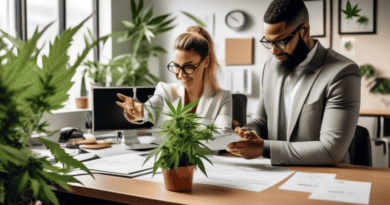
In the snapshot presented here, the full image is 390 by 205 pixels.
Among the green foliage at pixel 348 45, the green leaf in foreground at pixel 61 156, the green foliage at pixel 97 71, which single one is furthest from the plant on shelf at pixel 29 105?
the green foliage at pixel 348 45

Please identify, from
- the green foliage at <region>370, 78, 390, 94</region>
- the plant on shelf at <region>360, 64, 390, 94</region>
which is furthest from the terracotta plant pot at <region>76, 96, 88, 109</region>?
the green foliage at <region>370, 78, 390, 94</region>

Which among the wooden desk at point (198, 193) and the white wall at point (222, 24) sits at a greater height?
the white wall at point (222, 24)

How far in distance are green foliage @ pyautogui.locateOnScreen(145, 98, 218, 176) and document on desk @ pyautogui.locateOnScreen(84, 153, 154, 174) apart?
31 centimetres

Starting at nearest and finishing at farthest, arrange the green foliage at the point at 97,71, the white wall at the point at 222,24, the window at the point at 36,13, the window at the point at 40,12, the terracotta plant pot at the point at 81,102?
the window at the point at 36,13 < the window at the point at 40,12 < the terracotta plant pot at the point at 81,102 < the green foliage at the point at 97,71 < the white wall at the point at 222,24

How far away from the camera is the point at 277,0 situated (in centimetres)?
150

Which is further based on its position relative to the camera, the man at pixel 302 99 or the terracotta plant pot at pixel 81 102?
the terracotta plant pot at pixel 81 102

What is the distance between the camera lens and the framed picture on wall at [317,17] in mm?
3945

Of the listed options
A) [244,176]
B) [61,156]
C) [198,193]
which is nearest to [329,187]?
[244,176]

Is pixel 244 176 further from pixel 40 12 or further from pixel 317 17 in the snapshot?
pixel 317 17

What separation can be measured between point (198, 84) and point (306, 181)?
0.92 meters

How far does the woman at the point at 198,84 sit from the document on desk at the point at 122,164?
0.24 meters

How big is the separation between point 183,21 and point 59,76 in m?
4.30

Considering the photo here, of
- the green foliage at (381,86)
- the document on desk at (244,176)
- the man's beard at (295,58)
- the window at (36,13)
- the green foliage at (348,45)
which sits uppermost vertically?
the window at (36,13)

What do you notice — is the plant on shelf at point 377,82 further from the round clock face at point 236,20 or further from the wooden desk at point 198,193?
the wooden desk at point 198,193
